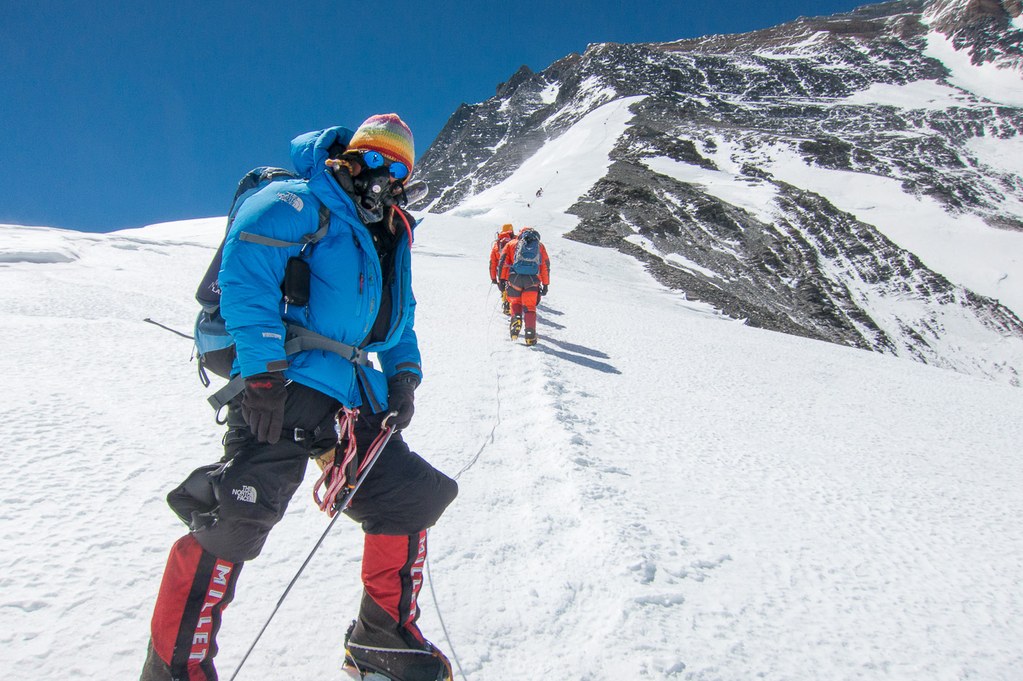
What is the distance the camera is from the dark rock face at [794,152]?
33.0m

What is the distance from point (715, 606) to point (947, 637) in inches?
37.7

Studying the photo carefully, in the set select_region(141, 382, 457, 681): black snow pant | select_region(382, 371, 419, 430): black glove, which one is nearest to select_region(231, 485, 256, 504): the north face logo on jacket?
select_region(141, 382, 457, 681): black snow pant

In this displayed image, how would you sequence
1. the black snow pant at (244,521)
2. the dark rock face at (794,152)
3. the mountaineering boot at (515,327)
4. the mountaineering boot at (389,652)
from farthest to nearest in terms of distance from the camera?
the dark rock face at (794,152) < the mountaineering boot at (515,327) < the mountaineering boot at (389,652) < the black snow pant at (244,521)

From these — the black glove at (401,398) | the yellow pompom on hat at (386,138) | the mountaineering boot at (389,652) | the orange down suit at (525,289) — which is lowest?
the mountaineering boot at (389,652)

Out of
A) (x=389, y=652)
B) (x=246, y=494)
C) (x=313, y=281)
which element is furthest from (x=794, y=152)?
(x=246, y=494)

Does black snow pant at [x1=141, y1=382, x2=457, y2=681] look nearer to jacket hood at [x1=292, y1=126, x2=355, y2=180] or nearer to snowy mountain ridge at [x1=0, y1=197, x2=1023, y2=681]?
snowy mountain ridge at [x1=0, y1=197, x2=1023, y2=681]

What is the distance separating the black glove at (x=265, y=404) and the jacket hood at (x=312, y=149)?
79 centimetres

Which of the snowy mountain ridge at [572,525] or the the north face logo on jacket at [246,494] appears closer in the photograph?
the the north face logo on jacket at [246,494]

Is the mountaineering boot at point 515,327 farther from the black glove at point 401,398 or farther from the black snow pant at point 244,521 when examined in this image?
the black snow pant at point 244,521

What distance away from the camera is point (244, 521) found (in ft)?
6.13

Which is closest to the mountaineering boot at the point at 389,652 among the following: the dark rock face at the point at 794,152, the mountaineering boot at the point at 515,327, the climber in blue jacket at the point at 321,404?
the climber in blue jacket at the point at 321,404

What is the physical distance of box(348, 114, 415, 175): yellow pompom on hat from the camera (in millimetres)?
2170

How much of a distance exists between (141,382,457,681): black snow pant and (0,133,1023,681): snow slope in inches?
12.9

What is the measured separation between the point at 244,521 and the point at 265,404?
386 mm
